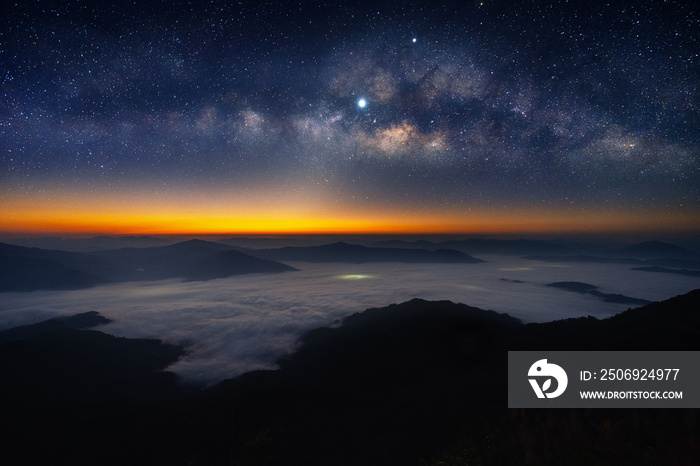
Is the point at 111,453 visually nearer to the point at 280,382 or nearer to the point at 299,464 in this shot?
the point at 280,382

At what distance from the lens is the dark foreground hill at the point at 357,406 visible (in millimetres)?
7888

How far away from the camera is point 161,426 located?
86.4 ft

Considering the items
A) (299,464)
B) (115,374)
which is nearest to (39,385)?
(115,374)

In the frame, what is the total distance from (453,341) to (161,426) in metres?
44.7

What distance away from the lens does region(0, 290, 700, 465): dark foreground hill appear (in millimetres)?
7888
